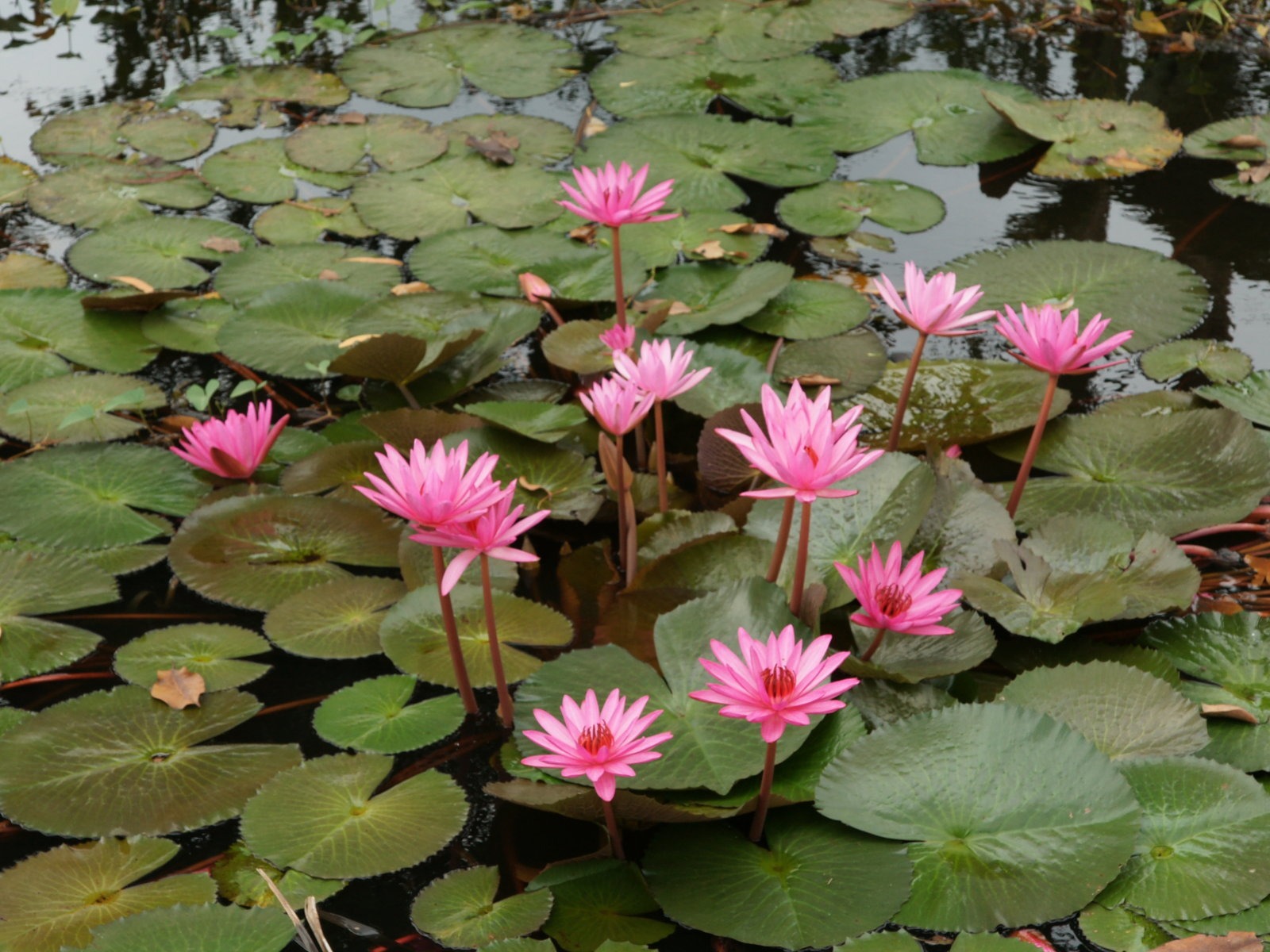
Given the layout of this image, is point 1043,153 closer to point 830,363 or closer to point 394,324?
point 830,363

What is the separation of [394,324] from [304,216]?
776mm

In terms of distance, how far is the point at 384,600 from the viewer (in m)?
2.00

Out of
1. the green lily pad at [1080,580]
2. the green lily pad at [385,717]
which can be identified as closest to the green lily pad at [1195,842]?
the green lily pad at [1080,580]

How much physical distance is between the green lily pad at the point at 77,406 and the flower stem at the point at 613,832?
4.78 ft

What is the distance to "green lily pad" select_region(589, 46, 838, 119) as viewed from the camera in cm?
370

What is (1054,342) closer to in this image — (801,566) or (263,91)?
(801,566)

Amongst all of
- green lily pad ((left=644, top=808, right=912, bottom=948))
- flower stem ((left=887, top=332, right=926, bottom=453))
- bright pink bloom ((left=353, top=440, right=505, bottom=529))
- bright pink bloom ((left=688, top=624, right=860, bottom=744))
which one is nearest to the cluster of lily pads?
green lily pad ((left=644, top=808, right=912, bottom=948))

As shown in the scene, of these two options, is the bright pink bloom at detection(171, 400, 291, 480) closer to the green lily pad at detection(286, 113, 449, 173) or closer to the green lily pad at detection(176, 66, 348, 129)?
the green lily pad at detection(286, 113, 449, 173)

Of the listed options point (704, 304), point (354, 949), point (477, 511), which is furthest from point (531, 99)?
point (354, 949)

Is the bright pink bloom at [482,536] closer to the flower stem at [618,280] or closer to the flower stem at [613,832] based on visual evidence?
the flower stem at [613,832]

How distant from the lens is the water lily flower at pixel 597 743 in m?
1.31

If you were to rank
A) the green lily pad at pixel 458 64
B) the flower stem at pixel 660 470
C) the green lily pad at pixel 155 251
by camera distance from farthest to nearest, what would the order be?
the green lily pad at pixel 458 64 < the green lily pad at pixel 155 251 < the flower stem at pixel 660 470

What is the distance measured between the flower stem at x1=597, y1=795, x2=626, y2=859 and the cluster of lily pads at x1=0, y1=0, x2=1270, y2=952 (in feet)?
0.07

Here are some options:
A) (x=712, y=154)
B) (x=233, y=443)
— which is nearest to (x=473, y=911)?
(x=233, y=443)
